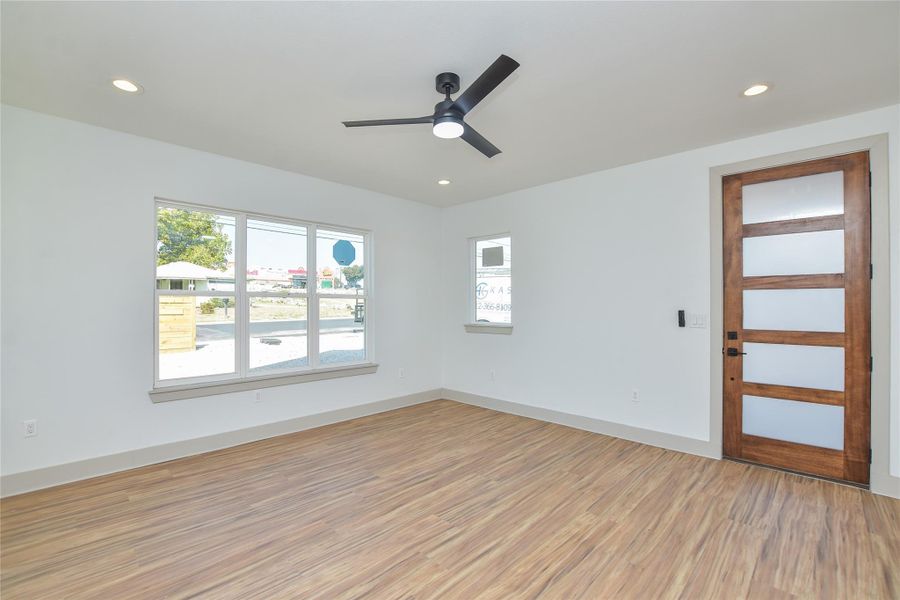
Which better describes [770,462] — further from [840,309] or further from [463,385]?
[463,385]

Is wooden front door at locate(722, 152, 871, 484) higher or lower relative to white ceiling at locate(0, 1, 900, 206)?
lower

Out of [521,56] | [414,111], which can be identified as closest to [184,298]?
[414,111]

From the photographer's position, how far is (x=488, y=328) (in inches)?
214

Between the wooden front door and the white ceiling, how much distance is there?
23.6 inches

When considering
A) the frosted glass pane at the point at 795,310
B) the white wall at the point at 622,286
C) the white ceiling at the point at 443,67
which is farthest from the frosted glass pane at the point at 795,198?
the frosted glass pane at the point at 795,310

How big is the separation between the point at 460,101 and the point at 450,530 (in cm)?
261

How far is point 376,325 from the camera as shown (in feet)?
17.2

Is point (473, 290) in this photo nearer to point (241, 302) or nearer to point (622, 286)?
point (622, 286)

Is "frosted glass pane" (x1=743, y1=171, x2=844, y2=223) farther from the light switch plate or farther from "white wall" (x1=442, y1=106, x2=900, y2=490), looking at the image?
the light switch plate

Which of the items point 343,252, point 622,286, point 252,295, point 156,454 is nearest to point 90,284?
point 252,295

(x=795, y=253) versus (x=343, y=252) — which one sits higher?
(x=343, y=252)

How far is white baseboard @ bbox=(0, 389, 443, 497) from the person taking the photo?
9.66 feet

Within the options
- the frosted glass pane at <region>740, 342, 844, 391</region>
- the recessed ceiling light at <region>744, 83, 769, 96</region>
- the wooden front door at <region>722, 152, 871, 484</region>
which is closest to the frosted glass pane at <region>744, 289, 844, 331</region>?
the wooden front door at <region>722, 152, 871, 484</region>

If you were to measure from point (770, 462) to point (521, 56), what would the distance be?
3.84 metres
